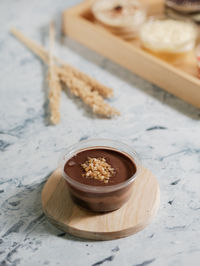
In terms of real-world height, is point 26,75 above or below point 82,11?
below

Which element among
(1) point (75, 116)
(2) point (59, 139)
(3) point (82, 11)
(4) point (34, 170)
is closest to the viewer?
(4) point (34, 170)

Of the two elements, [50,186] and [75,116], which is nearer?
[50,186]

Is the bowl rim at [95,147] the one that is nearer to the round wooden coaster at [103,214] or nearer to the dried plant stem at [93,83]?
the round wooden coaster at [103,214]

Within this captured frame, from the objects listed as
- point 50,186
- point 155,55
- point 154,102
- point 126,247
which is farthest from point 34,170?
point 155,55

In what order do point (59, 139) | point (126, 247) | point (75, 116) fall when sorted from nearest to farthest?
point (126, 247) < point (59, 139) < point (75, 116)

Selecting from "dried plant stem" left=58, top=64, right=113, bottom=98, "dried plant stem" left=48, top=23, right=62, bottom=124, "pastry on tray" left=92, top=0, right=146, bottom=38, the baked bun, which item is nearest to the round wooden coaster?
"dried plant stem" left=48, top=23, right=62, bottom=124

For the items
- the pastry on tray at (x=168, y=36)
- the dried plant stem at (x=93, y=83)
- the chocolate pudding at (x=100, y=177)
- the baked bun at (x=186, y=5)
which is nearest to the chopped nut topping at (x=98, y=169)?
the chocolate pudding at (x=100, y=177)

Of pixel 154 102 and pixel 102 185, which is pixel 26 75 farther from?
pixel 102 185

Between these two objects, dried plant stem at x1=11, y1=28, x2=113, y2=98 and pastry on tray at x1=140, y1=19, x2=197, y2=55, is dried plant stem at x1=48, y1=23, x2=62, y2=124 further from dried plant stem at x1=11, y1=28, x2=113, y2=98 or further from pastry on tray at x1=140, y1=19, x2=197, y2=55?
pastry on tray at x1=140, y1=19, x2=197, y2=55
